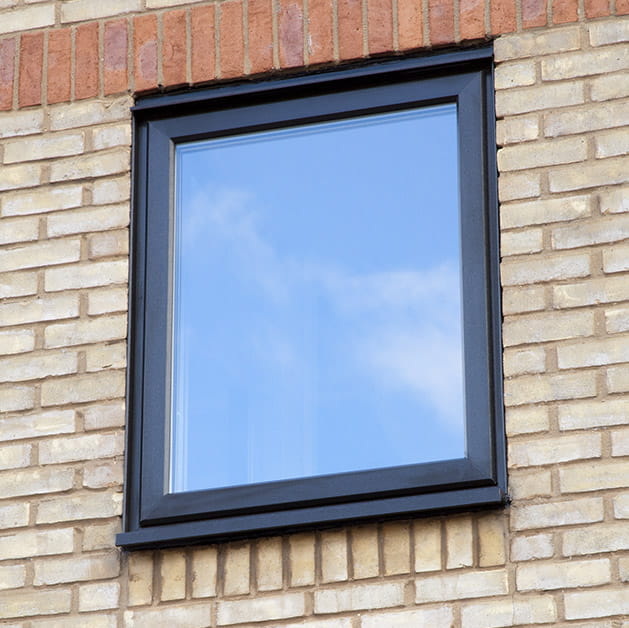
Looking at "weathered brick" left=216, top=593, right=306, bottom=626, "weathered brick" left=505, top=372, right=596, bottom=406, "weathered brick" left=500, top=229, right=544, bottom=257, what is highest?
"weathered brick" left=500, top=229, right=544, bottom=257

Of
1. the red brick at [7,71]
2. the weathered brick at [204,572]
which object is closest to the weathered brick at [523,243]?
the weathered brick at [204,572]

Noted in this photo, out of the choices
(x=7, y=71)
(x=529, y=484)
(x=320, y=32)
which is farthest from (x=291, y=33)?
(x=529, y=484)

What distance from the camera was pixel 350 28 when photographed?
6.29 metres

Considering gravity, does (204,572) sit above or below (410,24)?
below

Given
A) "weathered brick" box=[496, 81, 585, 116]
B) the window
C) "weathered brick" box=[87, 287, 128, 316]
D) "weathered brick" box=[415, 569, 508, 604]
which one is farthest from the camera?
"weathered brick" box=[87, 287, 128, 316]

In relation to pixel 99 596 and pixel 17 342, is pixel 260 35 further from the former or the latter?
pixel 99 596

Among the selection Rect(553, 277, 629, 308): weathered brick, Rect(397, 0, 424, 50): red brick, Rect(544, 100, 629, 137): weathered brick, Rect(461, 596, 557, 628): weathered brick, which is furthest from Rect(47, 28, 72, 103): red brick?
Rect(461, 596, 557, 628): weathered brick

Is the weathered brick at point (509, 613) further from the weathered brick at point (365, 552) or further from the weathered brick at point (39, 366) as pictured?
the weathered brick at point (39, 366)

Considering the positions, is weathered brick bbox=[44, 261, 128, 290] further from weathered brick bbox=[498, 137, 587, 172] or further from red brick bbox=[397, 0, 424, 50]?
weathered brick bbox=[498, 137, 587, 172]

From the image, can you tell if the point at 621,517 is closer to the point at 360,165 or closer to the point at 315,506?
the point at 315,506

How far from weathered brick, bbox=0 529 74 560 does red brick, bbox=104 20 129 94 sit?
162 cm

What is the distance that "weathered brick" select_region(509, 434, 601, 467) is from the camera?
5543 millimetres

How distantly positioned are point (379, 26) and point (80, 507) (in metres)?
1.95

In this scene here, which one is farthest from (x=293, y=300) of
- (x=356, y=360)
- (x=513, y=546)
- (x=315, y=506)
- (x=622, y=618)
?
(x=622, y=618)
